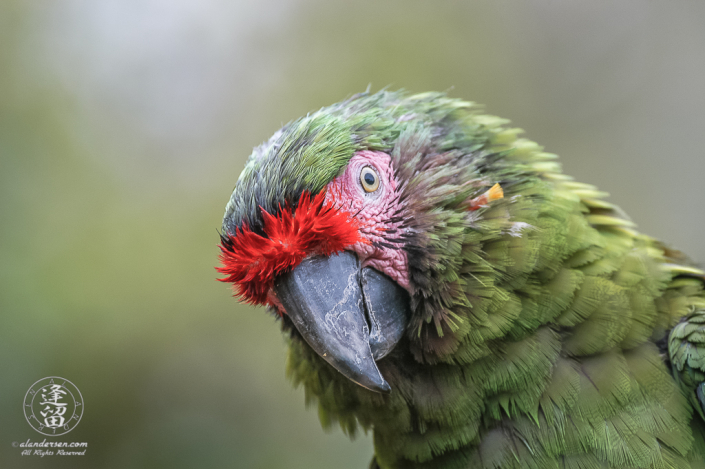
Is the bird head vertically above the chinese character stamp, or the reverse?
the bird head

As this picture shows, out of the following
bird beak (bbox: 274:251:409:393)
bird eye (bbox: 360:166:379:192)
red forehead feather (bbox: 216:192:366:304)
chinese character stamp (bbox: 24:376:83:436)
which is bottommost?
chinese character stamp (bbox: 24:376:83:436)

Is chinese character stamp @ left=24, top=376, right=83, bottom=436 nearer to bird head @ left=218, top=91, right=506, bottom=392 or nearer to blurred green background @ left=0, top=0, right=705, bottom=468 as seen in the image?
blurred green background @ left=0, top=0, right=705, bottom=468

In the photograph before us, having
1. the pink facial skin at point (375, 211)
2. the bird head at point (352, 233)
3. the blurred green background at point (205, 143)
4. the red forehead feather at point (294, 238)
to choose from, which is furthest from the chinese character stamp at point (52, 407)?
the pink facial skin at point (375, 211)

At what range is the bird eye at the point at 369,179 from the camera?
4.71ft

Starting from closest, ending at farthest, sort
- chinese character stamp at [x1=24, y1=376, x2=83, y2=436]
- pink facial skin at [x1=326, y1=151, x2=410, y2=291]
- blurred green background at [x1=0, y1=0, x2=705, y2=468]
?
pink facial skin at [x1=326, y1=151, x2=410, y2=291], chinese character stamp at [x1=24, y1=376, x2=83, y2=436], blurred green background at [x1=0, y1=0, x2=705, y2=468]

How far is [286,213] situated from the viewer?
1.34 meters

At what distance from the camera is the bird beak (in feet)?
4.19

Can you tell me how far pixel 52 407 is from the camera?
2350mm

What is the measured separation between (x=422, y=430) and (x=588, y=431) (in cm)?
48

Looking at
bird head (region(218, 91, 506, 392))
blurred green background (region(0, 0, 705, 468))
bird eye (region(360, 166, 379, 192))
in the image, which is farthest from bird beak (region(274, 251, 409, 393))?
blurred green background (region(0, 0, 705, 468))

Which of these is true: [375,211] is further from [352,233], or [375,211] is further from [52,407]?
[52,407]

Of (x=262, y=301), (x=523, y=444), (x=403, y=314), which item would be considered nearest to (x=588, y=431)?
(x=523, y=444)

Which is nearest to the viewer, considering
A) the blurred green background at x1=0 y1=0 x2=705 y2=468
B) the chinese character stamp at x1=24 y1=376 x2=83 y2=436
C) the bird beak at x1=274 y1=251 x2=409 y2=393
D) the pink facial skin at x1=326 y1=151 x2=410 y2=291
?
the bird beak at x1=274 y1=251 x2=409 y2=393

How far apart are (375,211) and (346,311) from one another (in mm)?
315
